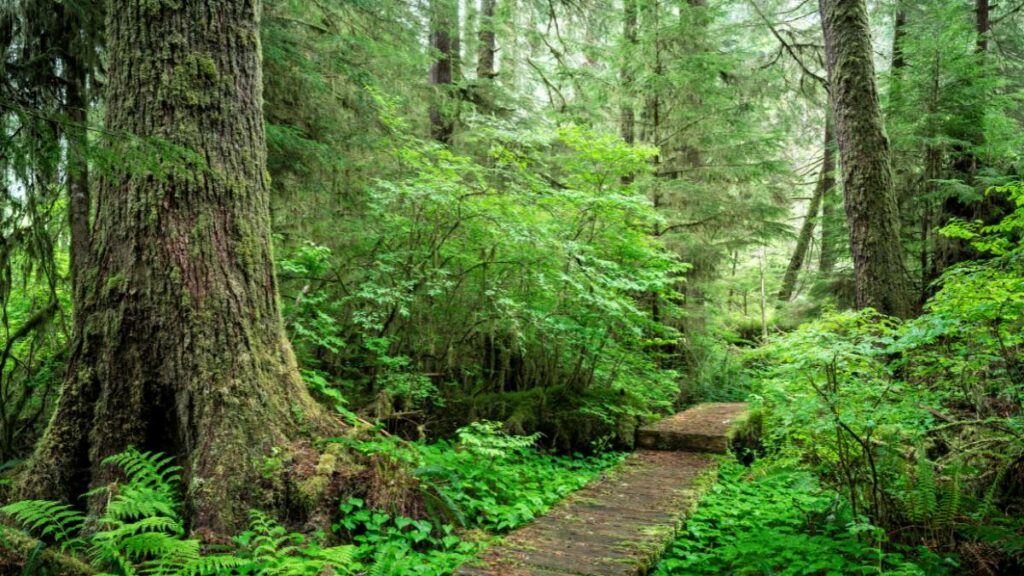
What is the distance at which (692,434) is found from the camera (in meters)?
7.61

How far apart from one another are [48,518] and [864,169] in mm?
7529

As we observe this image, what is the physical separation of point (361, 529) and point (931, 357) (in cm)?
398

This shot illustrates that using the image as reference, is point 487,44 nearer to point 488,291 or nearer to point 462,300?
point 462,300

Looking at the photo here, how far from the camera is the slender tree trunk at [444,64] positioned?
995 centimetres

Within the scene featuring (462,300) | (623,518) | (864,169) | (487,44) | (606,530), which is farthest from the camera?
(487,44)

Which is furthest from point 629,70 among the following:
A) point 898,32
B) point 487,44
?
point 898,32

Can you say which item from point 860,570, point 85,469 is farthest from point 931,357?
point 85,469

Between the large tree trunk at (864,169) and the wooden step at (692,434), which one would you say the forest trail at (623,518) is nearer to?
the wooden step at (692,434)

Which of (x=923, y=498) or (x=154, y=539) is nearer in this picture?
(x=154, y=539)

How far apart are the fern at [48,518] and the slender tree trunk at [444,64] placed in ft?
25.2

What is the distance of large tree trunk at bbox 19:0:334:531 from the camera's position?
379 centimetres

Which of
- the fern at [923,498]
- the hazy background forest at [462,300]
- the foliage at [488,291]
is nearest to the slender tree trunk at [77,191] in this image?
the hazy background forest at [462,300]

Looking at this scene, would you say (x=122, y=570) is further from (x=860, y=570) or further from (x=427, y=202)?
(x=427, y=202)

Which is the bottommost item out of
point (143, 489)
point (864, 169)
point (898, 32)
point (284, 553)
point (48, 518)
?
point (284, 553)
